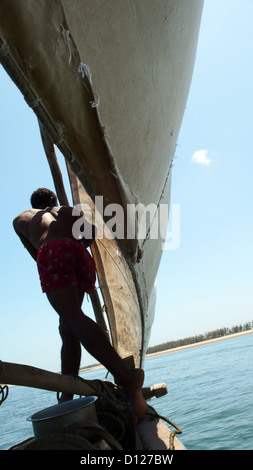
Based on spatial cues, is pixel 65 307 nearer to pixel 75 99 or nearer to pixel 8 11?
pixel 75 99

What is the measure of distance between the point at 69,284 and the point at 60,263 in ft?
0.41

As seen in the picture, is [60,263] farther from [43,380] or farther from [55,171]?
[55,171]

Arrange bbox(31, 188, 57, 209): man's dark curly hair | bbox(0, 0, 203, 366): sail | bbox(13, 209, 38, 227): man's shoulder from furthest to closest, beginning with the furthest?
bbox(31, 188, 57, 209): man's dark curly hair → bbox(13, 209, 38, 227): man's shoulder → bbox(0, 0, 203, 366): sail

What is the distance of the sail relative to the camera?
97 cm

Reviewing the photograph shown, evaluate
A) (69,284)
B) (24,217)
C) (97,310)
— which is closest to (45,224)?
(24,217)

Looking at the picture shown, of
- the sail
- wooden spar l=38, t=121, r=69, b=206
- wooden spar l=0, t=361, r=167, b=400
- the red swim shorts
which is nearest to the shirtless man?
the red swim shorts

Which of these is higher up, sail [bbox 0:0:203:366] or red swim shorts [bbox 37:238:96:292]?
sail [bbox 0:0:203:366]

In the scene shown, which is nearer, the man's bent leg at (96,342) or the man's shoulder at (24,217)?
the man's bent leg at (96,342)

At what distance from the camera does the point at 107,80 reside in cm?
133

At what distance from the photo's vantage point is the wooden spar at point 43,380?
1.06 meters

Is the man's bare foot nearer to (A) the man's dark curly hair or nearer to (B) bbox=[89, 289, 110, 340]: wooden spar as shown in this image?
(A) the man's dark curly hair

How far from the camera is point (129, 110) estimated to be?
1579 mm

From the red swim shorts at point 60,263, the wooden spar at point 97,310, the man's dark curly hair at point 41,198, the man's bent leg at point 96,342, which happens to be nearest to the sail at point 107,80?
the red swim shorts at point 60,263

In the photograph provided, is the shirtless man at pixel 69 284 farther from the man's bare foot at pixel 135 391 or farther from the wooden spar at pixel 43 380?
the wooden spar at pixel 43 380
